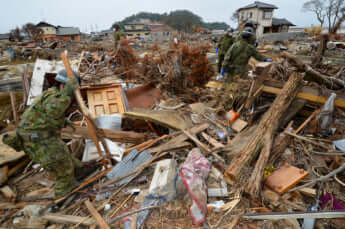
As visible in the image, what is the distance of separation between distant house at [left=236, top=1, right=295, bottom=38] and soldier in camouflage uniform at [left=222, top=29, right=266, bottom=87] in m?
30.1

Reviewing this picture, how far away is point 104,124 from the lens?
4.47 m

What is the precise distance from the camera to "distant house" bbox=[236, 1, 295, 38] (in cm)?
3075

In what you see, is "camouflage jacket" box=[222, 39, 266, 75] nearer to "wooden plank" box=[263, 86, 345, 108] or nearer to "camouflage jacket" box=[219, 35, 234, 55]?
"wooden plank" box=[263, 86, 345, 108]

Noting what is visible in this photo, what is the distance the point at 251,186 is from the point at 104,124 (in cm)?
366

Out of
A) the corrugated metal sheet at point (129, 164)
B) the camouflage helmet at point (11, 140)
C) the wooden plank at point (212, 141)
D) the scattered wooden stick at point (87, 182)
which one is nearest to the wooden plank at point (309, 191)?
the wooden plank at point (212, 141)

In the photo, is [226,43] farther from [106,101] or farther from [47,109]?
[47,109]

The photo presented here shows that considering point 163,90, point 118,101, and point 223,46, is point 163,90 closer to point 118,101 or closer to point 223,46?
point 118,101

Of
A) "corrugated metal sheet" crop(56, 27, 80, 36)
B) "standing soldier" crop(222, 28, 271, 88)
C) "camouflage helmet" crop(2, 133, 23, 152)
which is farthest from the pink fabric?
"corrugated metal sheet" crop(56, 27, 80, 36)

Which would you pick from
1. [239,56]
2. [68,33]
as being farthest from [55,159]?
[68,33]

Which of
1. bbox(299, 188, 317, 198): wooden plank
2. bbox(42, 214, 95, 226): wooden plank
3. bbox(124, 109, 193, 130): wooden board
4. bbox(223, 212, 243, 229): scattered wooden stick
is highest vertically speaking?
bbox(124, 109, 193, 130): wooden board

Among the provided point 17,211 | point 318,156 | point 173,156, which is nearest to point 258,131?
point 318,156

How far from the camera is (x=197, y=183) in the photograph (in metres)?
2.66

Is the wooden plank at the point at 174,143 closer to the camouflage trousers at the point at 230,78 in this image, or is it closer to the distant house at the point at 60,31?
the camouflage trousers at the point at 230,78

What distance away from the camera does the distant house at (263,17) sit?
101ft
